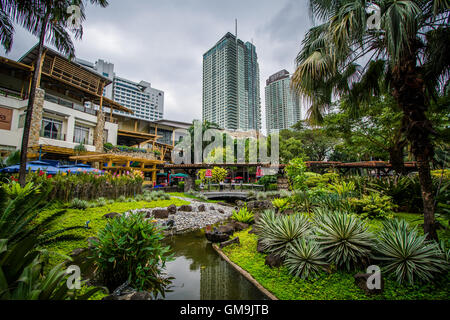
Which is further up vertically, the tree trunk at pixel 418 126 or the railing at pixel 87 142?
the railing at pixel 87 142

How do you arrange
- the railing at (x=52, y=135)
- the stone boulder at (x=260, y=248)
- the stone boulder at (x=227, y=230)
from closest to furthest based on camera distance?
the stone boulder at (x=260, y=248)
the stone boulder at (x=227, y=230)
the railing at (x=52, y=135)

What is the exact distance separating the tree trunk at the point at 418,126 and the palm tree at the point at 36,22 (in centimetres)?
1050

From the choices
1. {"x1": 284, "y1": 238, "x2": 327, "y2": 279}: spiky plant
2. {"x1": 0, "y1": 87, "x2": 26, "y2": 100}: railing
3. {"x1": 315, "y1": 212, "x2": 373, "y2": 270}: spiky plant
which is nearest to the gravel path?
{"x1": 284, "y1": 238, "x2": 327, "y2": 279}: spiky plant

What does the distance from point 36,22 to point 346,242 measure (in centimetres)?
1233

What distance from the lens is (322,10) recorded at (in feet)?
18.2

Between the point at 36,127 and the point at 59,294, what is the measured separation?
20.4m

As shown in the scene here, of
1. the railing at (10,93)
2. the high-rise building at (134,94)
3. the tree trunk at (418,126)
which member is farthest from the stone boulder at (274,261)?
the high-rise building at (134,94)

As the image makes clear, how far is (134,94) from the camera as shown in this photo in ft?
301

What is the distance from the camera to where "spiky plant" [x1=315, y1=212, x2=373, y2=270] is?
12.0ft

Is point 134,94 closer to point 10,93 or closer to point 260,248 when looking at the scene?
point 10,93

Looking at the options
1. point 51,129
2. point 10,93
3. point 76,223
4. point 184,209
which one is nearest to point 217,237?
point 76,223

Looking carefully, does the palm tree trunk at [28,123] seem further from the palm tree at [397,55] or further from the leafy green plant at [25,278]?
the palm tree at [397,55]

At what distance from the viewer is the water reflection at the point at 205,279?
12.2 feet

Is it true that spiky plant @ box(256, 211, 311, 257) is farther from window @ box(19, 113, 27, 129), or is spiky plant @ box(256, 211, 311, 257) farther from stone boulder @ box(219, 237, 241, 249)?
window @ box(19, 113, 27, 129)
